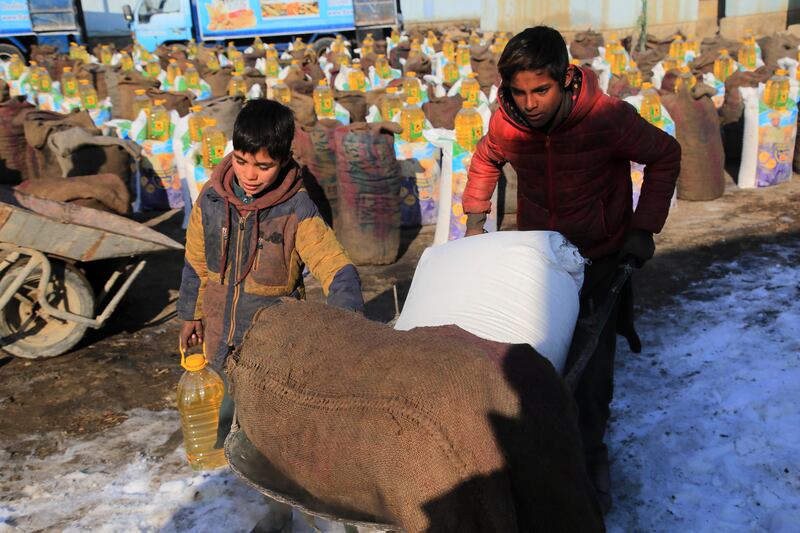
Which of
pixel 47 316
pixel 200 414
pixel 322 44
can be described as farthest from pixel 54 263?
pixel 322 44

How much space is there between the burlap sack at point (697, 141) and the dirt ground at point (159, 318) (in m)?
0.15

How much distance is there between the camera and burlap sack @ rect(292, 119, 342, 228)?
213 inches

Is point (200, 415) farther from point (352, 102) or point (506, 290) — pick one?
point (352, 102)

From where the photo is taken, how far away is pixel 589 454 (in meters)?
2.68

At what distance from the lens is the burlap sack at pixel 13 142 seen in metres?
6.93

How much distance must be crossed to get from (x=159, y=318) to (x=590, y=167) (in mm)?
3347

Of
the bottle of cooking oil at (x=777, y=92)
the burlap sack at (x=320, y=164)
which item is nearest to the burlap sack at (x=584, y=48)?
the bottle of cooking oil at (x=777, y=92)

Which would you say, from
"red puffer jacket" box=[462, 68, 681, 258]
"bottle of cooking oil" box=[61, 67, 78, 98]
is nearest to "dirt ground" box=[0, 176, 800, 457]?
"red puffer jacket" box=[462, 68, 681, 258]

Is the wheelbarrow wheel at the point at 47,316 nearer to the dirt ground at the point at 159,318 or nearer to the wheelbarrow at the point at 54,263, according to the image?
the wheelbarrow at the point at 54,263

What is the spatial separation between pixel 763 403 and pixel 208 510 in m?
2.42

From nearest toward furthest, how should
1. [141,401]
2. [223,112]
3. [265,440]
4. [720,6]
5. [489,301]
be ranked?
[265,440]
[489,301]
[141,401]
[223,112]
[720,6]

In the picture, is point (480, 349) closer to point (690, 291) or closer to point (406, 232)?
point (690, 291)

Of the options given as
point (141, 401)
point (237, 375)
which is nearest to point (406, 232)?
point (141, 401)

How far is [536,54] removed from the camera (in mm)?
2176
